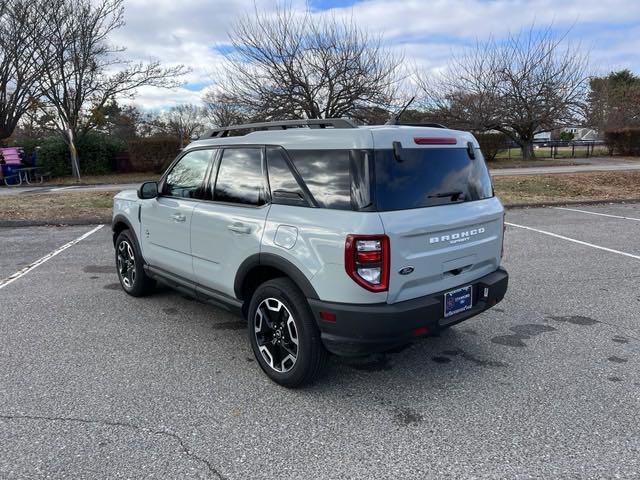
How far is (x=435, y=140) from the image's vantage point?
134 inches

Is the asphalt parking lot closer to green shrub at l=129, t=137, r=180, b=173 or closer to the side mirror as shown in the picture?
the side mirror

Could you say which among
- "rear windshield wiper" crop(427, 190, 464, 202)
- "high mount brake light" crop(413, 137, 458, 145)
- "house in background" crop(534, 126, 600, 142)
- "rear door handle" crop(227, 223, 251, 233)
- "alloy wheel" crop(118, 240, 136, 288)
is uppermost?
"house in background" crop(534, 126, 600, 142)

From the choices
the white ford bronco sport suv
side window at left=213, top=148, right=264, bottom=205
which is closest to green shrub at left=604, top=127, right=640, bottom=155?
the white ford bronco sport suv

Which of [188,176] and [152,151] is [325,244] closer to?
[188,176]

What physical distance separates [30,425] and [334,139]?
2539 millimetres

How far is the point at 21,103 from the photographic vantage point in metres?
23.4

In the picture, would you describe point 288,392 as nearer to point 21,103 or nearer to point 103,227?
point 103,227

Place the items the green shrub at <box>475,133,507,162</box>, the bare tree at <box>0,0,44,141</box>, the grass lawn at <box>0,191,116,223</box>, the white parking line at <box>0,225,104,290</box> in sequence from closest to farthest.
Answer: the white parking line at <box>0,225,104,290</box>
the grass lawn at <box>0,191,116,223</box>
the bare tree at <box>0,0,44,141</box>
the green shrub at <box>475,133,507,162</box>

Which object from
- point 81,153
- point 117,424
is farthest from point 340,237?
point 81,153

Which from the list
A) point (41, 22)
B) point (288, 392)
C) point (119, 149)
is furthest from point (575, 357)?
point (119, 149)

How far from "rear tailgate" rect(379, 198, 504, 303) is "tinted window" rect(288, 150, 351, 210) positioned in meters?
0.30

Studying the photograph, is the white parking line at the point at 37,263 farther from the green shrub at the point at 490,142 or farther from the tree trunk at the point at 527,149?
the tree trunk at the point at 527,149

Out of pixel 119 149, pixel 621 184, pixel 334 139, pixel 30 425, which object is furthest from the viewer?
pixel 119 149

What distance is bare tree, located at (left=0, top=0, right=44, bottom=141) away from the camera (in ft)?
68.9
